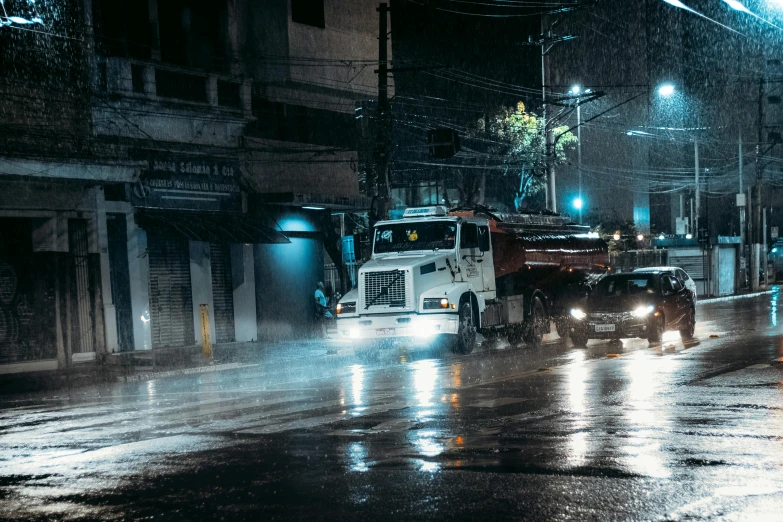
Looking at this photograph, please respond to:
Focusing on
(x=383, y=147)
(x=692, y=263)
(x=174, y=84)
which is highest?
(x=174, y=84)

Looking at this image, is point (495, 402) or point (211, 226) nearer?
point (495, 402)

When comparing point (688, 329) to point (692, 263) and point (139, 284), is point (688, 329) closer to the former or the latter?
point (139, 284)

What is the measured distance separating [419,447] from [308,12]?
22859 mm

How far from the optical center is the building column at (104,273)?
77.8 feet

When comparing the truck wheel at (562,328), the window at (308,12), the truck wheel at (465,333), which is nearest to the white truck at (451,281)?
the truck wheel at (465,333)

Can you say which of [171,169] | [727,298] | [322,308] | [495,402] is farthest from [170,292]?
[727,298]

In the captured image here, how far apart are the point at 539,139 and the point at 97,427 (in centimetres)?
4105

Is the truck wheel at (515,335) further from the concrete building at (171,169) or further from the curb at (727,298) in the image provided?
the curb at (727,298)

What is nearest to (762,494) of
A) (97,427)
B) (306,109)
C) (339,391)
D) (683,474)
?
(683,474)

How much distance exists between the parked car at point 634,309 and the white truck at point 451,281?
2188mm

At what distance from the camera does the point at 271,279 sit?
29.2 m

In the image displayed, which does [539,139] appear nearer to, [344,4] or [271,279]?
[344,4]

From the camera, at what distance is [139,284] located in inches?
983

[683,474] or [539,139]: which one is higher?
[539,139]
